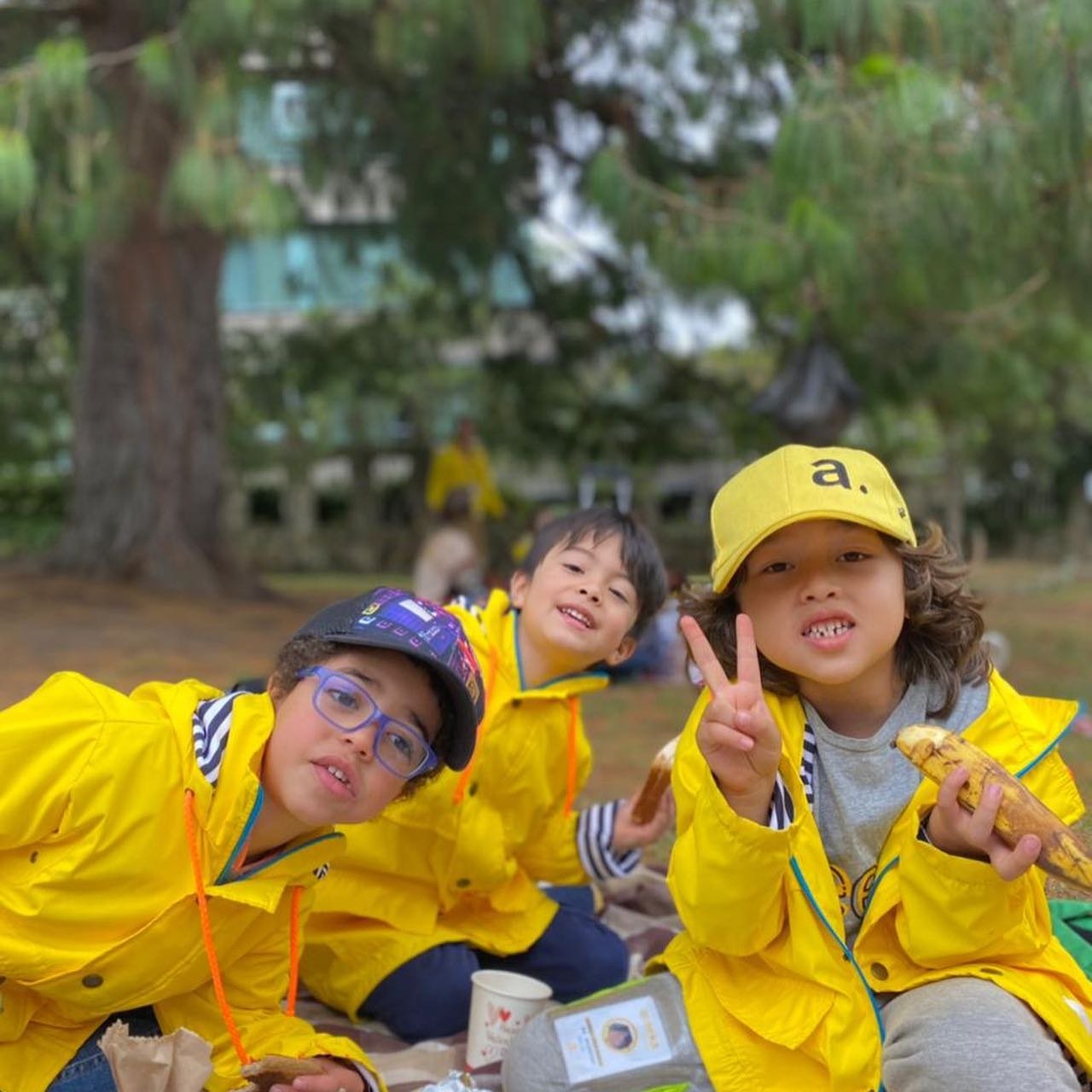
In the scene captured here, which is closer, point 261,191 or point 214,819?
point 214,819

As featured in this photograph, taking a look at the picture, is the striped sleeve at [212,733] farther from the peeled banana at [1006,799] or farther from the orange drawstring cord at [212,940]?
the peeled banana at [1006,799]

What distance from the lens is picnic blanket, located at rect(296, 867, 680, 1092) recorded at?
209 cm

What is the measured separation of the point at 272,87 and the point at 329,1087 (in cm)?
459

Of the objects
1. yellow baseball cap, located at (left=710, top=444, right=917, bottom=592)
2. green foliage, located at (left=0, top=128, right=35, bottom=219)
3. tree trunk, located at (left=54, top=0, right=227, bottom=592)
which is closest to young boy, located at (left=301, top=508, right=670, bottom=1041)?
yellow baseball cap, located at (left=710, top=444, right=917, bottom=592)

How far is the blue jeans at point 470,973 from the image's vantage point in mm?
2230

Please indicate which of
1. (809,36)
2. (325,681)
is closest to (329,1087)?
(325,681)

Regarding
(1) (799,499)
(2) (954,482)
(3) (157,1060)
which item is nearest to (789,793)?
(1) (799,499)

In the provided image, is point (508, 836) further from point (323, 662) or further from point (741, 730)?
point (741, 730)

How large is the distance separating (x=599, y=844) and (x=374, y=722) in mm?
884

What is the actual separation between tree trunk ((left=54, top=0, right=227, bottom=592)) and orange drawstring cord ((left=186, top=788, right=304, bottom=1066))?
635 cm

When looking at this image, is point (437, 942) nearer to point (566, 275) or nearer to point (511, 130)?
point (511, 130)

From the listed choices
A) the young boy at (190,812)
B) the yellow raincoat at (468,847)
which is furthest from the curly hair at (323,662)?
the yellow raincoat at (468,847)

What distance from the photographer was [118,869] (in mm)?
1588

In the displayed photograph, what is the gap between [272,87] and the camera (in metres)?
5.39
